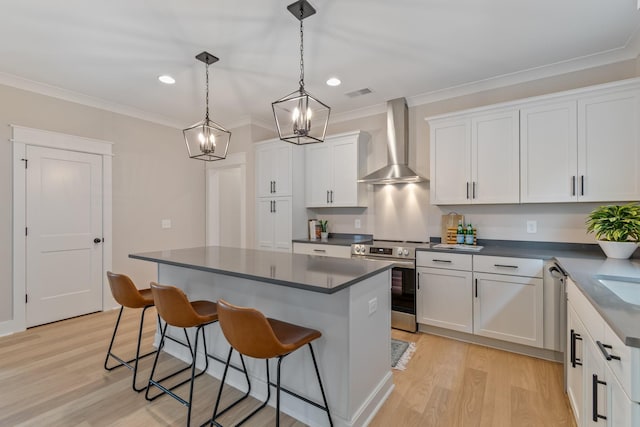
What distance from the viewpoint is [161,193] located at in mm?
4605

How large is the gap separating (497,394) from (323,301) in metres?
1.53

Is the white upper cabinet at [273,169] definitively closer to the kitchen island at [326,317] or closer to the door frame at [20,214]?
the kitchen island at [326,317]

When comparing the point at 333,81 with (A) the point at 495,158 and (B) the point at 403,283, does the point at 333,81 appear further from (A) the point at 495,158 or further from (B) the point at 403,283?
(B) the point at 403,283

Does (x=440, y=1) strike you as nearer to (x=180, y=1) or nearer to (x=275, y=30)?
(x=275, y=30)

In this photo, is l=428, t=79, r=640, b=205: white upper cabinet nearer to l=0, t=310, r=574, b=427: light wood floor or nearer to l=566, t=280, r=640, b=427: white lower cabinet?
l=566, t=280, r=640, b=427: white lower cabinet

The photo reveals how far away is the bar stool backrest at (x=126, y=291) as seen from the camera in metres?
2.23

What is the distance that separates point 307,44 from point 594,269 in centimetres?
272

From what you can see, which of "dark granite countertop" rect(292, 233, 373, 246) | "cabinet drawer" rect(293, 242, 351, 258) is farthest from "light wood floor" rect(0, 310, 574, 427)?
"dark granite countertop" rect(292, 233, 373, 246)

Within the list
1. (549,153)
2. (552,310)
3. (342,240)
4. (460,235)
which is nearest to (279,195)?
(342,240)

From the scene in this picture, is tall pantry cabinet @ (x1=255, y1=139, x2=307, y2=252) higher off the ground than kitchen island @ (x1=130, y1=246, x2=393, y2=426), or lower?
higher

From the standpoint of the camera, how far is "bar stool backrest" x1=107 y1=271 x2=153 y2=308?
223cm

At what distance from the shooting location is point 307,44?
8.54 feet

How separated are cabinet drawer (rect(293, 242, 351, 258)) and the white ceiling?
190 centimetres

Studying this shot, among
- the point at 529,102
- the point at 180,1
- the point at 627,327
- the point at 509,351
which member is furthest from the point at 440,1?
the point at 509,351
